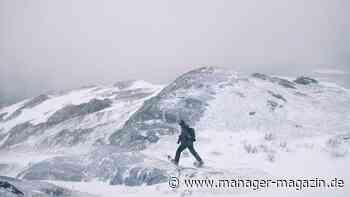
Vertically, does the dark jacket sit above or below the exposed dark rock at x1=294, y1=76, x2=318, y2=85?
above

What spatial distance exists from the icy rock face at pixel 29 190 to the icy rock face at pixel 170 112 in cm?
1170

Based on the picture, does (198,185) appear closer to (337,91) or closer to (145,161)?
(145,161)

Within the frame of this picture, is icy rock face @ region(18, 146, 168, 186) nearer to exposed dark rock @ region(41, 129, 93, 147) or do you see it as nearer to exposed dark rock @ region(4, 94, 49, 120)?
exposed dark rock @ region(41, 129, 93, 147)

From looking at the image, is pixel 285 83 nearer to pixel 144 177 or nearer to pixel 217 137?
pixel 217 137

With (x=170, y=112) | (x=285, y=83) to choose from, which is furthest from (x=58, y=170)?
(x=285, y=83)

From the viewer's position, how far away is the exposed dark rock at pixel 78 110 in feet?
164

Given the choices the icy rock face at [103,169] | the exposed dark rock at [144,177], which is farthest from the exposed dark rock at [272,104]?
the exposed dark rock at [144,177]

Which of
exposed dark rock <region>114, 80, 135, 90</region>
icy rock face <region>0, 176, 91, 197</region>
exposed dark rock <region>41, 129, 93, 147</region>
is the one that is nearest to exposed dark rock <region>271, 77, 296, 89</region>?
exposed dark rock <region>41, 129, 93, 147</region>

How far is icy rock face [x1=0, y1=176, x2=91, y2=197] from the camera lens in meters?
12.8

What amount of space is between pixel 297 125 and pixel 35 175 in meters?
17.4

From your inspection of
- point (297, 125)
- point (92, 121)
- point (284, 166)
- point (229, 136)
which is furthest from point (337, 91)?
point (284, 166)

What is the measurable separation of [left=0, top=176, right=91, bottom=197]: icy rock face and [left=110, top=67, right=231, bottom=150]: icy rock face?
1170 cm

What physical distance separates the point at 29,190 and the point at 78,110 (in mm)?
39541

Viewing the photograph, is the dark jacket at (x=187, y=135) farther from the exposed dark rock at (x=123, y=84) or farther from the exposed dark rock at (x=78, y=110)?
the exposed dark rock at (x=123, y=84)
